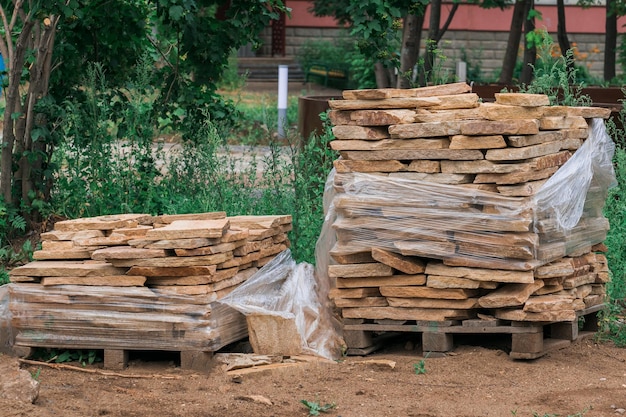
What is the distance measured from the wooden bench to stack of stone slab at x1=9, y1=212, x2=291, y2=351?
63.1 feet

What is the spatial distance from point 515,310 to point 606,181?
4.83 feet

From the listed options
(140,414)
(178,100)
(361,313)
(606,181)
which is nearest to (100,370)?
(140,414)

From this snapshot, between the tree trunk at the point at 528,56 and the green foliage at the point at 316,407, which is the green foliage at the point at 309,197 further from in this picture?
the tree trunk at the point at 528,56

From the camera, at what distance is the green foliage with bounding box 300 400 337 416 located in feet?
16.0

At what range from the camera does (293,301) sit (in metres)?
6.11

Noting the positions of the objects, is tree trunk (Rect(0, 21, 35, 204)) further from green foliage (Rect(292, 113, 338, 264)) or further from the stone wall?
the stone wall

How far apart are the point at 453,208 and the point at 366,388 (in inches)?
45.6

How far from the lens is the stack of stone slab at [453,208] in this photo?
5.59 metres

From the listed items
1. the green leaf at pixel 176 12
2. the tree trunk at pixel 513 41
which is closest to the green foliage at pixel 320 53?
the tree trunk at pixel 513 41

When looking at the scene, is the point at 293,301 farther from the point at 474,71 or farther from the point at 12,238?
the point at 474,71

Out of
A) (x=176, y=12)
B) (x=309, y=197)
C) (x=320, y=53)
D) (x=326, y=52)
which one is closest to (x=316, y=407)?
(x=309, y=197)

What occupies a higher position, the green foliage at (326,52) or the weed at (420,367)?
the green foliage at (326,52)

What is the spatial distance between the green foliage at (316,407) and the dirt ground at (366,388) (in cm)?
2

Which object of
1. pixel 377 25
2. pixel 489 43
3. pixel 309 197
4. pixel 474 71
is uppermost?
pixel 489 43
